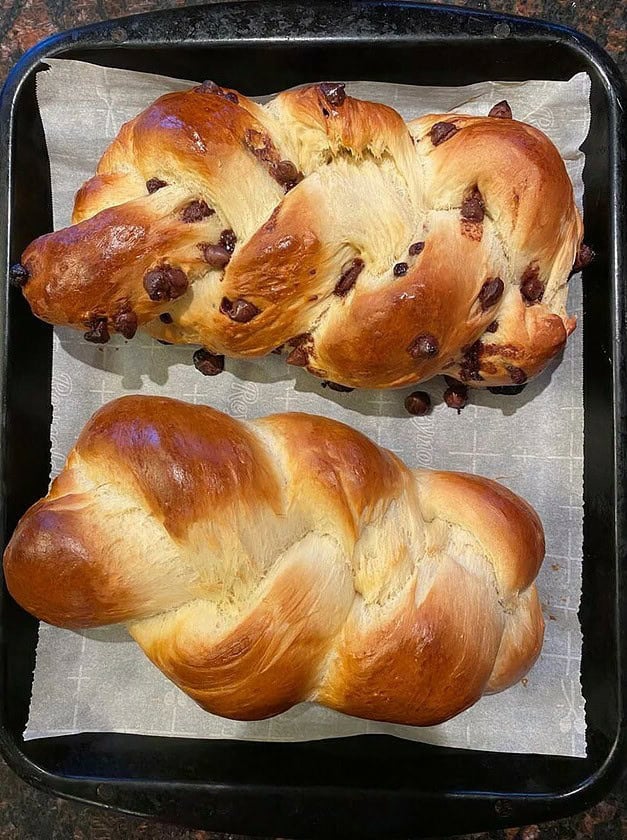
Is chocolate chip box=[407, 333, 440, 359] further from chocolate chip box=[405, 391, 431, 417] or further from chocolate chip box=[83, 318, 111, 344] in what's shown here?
chocolate chip box=[83, 318, 111, 344]

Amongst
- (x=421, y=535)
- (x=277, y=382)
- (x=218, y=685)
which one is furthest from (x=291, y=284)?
(x=218, y=685)

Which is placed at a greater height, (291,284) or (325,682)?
(291,284)

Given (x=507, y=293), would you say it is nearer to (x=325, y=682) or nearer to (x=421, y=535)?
(x=421, y=535)

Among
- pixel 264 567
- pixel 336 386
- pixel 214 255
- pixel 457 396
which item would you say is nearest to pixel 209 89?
pixel 214 255

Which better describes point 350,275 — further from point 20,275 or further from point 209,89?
point 20,275

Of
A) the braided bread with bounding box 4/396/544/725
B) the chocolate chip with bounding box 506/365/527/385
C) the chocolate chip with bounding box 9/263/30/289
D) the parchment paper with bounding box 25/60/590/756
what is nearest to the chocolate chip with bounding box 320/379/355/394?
the parchment paper with bounding box 25/60/590/756

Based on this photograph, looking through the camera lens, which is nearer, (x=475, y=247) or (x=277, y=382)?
(x=475, y=247)
